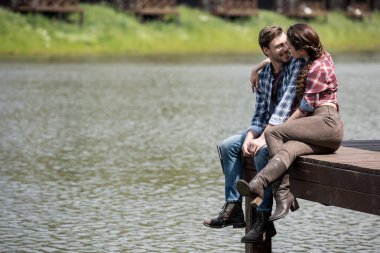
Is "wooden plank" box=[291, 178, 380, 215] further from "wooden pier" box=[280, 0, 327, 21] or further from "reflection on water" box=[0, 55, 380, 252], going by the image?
"wooden pier" box=[280, 0, 327, 21]

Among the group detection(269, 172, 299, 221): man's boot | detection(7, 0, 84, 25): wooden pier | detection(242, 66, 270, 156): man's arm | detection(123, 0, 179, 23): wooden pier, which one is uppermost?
detection(242, 66, 270, 156): man's arm

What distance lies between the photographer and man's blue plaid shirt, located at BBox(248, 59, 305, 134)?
318 inches

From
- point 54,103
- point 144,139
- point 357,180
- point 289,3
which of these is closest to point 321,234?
point 357,180

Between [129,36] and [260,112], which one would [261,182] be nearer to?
[260,112]

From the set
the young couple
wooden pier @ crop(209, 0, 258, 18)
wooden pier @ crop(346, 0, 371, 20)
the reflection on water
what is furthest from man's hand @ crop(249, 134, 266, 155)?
wooden pier @ crop(346, 0, 371, 20)

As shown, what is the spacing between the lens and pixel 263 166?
7840 mm

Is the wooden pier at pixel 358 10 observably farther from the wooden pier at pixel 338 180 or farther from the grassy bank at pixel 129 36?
the wooden pier at pixel 338 180

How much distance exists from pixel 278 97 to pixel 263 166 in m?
0.72

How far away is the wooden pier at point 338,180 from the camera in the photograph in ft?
22.8

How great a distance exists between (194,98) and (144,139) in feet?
25.8

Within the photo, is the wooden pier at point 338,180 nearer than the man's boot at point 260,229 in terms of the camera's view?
Yes

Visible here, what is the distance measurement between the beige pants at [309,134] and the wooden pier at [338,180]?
0.32ft

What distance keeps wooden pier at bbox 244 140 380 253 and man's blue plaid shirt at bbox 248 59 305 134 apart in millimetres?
388

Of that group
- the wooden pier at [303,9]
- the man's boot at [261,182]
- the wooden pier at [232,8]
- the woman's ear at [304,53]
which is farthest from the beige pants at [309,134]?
the wooden pier at [303,9]
